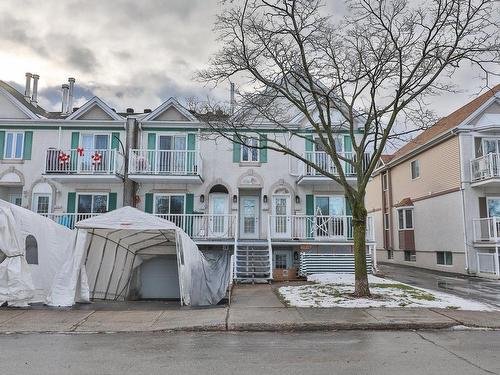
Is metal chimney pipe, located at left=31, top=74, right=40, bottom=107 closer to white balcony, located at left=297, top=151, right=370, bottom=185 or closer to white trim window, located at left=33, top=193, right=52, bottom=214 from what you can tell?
white trim window, located at left=33, top=193, right=52, bottom=214

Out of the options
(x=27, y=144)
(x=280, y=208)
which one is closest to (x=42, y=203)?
(x=27, y=144)

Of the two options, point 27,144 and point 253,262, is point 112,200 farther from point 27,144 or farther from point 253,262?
point 253,262

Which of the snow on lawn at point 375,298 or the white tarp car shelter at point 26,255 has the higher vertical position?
the white tarp car shelter at point 26,255

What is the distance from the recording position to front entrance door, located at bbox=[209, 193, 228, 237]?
1911 cm

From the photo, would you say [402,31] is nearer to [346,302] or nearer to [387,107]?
[387,107]

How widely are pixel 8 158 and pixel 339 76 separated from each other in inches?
614

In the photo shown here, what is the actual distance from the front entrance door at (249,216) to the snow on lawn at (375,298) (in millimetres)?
5592

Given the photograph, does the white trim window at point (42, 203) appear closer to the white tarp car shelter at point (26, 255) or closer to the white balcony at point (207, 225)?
the white balcony at point (207, 225)

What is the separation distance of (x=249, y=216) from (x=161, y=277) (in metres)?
5.03

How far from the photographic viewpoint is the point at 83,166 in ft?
64.4

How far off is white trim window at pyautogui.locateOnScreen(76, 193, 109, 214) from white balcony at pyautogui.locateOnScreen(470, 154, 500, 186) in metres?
17.5

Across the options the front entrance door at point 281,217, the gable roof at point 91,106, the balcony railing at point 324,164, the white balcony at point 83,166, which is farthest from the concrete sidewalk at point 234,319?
the gable roof at point 91,106

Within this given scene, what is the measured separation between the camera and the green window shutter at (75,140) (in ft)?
66.9

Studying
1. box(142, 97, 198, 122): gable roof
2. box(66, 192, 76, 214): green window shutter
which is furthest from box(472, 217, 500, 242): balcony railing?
box(66, 192, 76, 214): green window shutter
